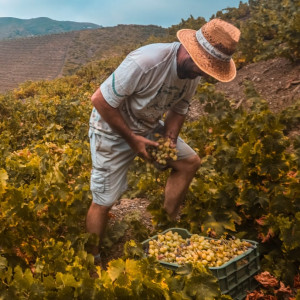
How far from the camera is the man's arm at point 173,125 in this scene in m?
3.45

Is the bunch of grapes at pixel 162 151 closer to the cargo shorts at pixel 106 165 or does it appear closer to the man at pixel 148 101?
the man at pixel 148 101

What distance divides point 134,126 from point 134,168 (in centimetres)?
196

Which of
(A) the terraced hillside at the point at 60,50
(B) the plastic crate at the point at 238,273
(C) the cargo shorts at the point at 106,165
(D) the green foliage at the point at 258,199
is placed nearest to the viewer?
(B) the plastic crate at the point at 238,273

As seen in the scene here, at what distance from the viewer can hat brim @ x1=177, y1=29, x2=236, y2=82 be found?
273 centimetres

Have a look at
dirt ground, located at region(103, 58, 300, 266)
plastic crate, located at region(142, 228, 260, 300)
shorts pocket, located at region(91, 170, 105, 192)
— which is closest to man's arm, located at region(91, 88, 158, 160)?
shorts pocket, located at region(91, 170, 105, 192)

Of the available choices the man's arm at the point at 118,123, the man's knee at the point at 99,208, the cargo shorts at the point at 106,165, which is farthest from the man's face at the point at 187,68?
the man's knee at the point at 99,208

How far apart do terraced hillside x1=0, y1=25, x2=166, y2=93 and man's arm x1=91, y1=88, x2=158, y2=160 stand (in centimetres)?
2613

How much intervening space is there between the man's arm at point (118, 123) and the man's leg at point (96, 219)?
0.54m

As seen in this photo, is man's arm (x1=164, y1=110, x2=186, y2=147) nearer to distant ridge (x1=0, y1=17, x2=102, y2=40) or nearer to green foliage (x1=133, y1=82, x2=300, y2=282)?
green foliage (x1=133, y1=82, x2=300, y2=282)

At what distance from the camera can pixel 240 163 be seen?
11.3 feet

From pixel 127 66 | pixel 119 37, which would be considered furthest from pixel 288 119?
pixel 119 37

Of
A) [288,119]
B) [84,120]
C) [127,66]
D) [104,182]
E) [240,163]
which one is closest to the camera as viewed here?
[127,66]

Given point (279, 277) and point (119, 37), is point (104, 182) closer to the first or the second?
point (279, 277)

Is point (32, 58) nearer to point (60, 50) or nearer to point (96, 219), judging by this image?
point (60, 50)
